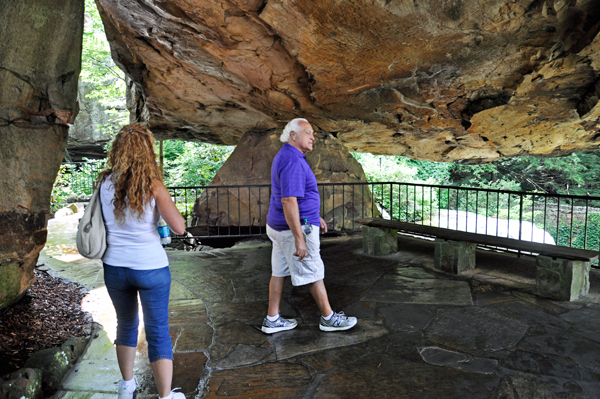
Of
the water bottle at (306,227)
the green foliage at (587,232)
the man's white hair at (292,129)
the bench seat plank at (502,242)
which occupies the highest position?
the man's white hair at (292,129)

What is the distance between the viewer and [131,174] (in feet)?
6.66

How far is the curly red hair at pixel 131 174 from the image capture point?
2.01 metres

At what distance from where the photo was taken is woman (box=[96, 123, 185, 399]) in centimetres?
203

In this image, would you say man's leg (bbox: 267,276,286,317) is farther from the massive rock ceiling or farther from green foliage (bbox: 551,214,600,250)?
green foliage (bbox: 551,214,600,250)

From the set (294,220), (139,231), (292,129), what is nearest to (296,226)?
(294,220)

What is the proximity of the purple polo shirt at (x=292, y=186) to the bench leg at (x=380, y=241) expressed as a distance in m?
2.77

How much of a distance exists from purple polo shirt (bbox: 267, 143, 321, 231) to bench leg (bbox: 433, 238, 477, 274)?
236 cm

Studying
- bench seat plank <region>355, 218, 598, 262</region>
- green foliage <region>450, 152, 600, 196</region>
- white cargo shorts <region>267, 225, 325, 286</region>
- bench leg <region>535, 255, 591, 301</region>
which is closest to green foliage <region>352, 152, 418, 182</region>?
green foliage <region>450, 152, 600, 196</region>

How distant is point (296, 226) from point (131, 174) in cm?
124

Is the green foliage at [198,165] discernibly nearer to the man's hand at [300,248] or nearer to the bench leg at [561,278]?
the man's hand at [300,248]

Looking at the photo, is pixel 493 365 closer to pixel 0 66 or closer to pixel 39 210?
pixel 39 210

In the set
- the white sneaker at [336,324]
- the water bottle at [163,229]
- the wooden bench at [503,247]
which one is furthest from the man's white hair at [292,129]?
the wooden bench at [503,247]

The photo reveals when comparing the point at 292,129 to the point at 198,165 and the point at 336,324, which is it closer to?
the point at 336,324

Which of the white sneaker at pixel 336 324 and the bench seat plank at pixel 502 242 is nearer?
the white sneaker at pixel 336 324
